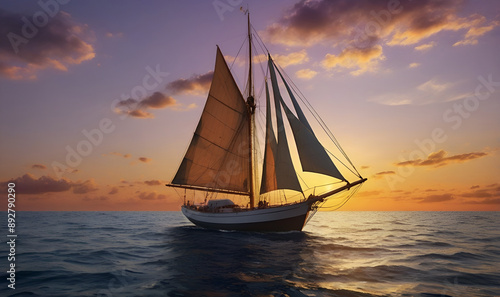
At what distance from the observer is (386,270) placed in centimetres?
1709

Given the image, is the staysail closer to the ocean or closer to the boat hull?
the boat hull

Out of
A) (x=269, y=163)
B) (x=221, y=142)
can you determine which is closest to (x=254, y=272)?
(x=269, y=163)

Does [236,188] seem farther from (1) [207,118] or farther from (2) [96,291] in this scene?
(2) [96,291]

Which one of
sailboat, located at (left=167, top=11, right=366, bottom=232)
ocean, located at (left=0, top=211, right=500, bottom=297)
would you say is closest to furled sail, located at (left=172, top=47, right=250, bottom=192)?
sailboat, located at (left=167, top=11, right=366, bottom=232)

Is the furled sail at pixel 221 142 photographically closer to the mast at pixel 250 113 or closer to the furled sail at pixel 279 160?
the mast at pixel 250 113

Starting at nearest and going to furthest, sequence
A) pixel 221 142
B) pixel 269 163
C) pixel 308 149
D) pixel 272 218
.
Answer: pixel 308 149
pixel 272 218
pixel 269 163
pixel 221 142

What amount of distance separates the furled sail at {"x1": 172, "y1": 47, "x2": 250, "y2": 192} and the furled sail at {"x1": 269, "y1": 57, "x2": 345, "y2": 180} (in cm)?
1025

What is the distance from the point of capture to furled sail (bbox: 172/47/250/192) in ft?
129

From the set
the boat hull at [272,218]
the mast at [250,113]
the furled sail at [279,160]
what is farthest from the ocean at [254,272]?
the mast at [250,113]

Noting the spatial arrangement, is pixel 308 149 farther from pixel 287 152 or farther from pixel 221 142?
pixel 221 142

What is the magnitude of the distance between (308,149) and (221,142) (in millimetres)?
14010

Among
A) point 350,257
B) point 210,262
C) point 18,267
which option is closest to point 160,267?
point 210,262

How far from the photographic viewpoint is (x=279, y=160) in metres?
31.6

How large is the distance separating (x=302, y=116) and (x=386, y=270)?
17.8 meters
